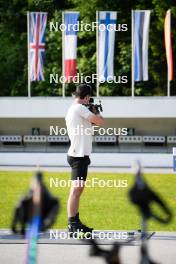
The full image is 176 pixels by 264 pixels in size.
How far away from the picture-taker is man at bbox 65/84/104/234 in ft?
29.8

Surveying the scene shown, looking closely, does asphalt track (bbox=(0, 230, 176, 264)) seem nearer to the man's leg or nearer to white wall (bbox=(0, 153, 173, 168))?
the man's leg

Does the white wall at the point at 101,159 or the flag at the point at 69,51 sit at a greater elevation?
the flag at the point at 69,51

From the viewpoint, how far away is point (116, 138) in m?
31.5

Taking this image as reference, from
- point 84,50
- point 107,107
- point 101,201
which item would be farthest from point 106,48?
point 101,201

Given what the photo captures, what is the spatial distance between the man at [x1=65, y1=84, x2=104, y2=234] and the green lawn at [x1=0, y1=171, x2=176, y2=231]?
6.29 ft

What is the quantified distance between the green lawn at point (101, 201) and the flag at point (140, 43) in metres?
6.93

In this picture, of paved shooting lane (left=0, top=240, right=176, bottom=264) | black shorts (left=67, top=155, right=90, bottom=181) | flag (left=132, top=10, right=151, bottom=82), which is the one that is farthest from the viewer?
flag (left=132, top=10, right=151, bottom=82)

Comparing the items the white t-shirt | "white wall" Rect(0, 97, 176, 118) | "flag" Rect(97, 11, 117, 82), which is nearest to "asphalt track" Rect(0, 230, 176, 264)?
the white t-shirt

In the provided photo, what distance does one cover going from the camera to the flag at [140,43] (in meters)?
28.3

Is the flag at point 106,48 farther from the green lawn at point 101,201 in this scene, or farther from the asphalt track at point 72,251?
the asphalt track at point 72,251

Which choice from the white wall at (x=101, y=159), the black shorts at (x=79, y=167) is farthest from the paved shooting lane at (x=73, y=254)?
the white wall at (x=101, y=159)

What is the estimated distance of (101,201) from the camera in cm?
1475

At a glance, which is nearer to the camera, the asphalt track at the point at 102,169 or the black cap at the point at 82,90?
the black cap at the point at 82,90

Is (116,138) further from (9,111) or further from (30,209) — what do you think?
(30,209)
